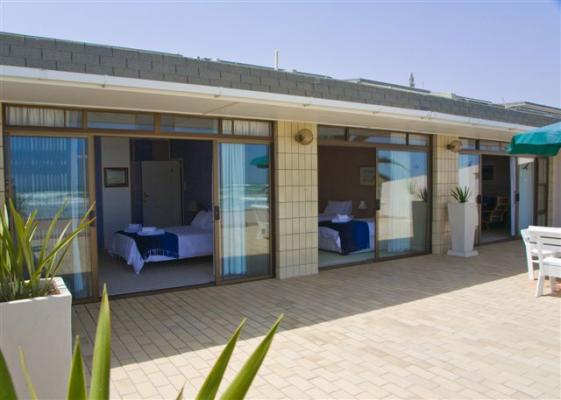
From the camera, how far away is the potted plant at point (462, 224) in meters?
8.53

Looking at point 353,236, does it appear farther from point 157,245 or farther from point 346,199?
point 157,245

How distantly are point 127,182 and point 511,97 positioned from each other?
1846 cm

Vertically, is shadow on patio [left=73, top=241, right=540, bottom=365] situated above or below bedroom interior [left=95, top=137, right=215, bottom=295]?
below

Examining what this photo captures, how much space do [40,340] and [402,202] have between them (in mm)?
7204

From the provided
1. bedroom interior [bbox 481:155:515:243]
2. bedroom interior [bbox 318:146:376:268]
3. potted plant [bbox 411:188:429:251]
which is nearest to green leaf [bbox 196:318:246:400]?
bedroom interior [bbox 318:146:376:268]

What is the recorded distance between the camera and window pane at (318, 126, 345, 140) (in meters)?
7.32

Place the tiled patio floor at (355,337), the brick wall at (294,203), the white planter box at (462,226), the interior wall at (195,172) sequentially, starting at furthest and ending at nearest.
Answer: the interior wall at (195,172), the white planter box at (462,226), the brick wall at (294,203), the tiled patio floor at (355,337)

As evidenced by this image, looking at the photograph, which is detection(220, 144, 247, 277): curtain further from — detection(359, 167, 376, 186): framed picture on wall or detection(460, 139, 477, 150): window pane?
detection(460, 139, 477, 150): window pane

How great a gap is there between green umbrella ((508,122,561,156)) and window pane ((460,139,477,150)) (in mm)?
3096

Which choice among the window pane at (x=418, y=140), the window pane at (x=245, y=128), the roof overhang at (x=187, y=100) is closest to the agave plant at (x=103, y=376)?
the roof overhang at (x=187, y=100)

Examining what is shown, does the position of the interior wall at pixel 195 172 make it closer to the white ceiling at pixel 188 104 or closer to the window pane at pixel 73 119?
the white ceiling at pixel 188 104

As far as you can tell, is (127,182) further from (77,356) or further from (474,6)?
(77,356)

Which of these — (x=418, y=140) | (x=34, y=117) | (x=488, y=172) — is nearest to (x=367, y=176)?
(x=418, y=140)

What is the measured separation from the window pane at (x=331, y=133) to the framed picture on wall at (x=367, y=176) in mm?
3766
